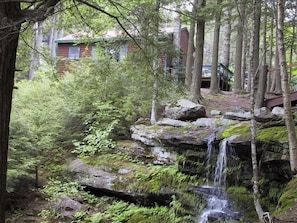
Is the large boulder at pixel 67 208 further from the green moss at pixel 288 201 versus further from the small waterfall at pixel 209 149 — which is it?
the green moss at pixel 288 201

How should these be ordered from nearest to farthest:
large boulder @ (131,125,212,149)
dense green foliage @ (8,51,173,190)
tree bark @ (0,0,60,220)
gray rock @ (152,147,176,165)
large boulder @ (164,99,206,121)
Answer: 1. tree bark @ (0,0,60,220)
2. large boulder @ (131,125,212,149)
3. gray rock @ (152,147,176,165)
4. dense green foliage @ (8,51,173,190)
5. large boulder @ (164,99,206,121)

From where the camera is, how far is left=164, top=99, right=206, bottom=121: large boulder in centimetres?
1134

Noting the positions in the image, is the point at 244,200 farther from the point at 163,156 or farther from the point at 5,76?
the point at 5,76

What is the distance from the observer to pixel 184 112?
11312 mm

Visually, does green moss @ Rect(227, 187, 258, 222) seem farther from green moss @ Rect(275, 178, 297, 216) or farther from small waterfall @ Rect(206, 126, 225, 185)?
green moss @ Rect(275, 178, 297, 216)

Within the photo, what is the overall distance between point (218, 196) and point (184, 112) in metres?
3.69

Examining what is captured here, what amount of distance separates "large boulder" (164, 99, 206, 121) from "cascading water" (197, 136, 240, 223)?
8.06 feet

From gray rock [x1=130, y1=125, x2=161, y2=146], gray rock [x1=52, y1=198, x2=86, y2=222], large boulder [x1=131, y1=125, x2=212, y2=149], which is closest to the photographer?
gray rock [x1=52, y1=198, x2=86, y2=222]

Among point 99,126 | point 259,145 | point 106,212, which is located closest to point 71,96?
point 99,126

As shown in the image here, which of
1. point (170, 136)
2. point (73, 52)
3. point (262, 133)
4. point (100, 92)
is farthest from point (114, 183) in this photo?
point (73, 52)

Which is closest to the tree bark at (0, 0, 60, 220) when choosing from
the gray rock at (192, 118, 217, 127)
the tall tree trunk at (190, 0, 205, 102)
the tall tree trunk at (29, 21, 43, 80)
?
the tall tree trunk at (29, 21, 43, 80)

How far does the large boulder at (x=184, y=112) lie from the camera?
11336 mm

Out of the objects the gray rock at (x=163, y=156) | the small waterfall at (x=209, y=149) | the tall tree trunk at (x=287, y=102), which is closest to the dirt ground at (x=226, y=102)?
the gray rock at (x=163, y=156)

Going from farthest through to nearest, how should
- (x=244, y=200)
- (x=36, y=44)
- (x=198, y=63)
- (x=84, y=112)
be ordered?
(x=198, y=63) → (x=84, y=112) → (x=244, y=200) → (x=36, y=44)
